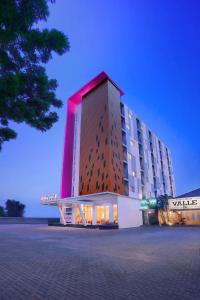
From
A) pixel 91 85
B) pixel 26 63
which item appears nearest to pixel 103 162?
pixel 91 85

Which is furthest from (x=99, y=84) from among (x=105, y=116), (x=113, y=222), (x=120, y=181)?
(x=113, y=222)

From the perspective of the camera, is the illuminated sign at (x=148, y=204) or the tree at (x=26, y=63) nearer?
the tree at (x=26, y=63)

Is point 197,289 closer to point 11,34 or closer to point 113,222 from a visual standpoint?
point 11,34

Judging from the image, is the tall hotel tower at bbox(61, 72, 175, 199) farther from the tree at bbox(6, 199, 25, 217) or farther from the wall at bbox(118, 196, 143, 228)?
the tree at bbox(6, 199, 25, 217)

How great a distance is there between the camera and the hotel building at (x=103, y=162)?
33.5 metres

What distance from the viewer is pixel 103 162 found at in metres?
33.9

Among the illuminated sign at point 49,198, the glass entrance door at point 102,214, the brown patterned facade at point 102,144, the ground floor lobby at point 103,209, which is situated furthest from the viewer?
the glass entrance door at point 102,214

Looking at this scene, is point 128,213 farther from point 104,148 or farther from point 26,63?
point 26,63

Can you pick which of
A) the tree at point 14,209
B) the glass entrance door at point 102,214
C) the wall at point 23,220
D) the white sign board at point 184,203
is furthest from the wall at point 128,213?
the tree at point 14,209

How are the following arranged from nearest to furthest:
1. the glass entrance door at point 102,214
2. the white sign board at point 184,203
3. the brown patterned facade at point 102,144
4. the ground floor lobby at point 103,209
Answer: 1. the ground floor lobby at point 103,209
2. the white sign board at point 184,203
3. the brown patterned facade at point 102,144
4. the glass entrance door at point 102,214

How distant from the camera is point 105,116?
36.2 meters

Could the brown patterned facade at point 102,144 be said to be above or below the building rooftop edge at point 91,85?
below

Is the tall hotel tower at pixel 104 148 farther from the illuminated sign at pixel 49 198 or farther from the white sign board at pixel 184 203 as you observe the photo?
the white sign board at pixel 184 203

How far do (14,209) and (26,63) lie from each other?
53354 millimetres
